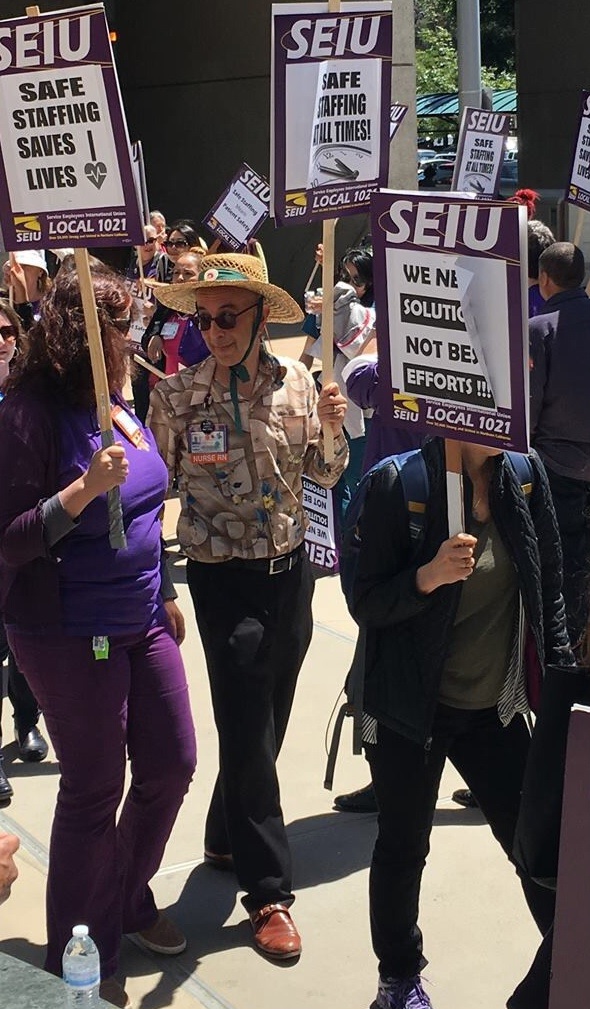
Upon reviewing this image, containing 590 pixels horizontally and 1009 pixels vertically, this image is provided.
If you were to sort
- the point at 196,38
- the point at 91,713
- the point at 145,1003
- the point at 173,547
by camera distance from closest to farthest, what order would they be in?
1. the point at 91,713
2. the point at 145,1003
3. the point at 173,547
4. the point at 196,38

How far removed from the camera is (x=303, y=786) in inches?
211

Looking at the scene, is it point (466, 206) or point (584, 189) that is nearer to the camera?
point (466, 206)

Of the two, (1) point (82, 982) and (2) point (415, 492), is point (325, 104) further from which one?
(1) point (82, 982)

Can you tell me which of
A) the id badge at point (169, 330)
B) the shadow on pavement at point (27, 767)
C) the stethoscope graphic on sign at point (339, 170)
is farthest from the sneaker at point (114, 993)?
the id badge at point (169, 330)

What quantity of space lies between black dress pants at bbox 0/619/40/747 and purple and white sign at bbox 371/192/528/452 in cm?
269

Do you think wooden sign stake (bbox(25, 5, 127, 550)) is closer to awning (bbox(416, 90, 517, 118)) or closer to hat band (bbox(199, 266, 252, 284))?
hat band (bbox(199, 266, 252, 284))

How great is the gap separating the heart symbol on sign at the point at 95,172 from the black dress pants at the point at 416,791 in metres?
1.61

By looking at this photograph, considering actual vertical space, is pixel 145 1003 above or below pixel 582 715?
below

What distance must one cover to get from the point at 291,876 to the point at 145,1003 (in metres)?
0.63

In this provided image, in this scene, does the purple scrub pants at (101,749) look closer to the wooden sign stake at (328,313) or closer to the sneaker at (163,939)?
the sneaker at (163,939)

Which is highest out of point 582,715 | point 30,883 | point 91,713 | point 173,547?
point 582,715

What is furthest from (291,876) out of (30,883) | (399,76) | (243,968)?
(399,76)

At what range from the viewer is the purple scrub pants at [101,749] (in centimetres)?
368

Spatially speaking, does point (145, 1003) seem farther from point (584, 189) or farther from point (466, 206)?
point (584, 189)
